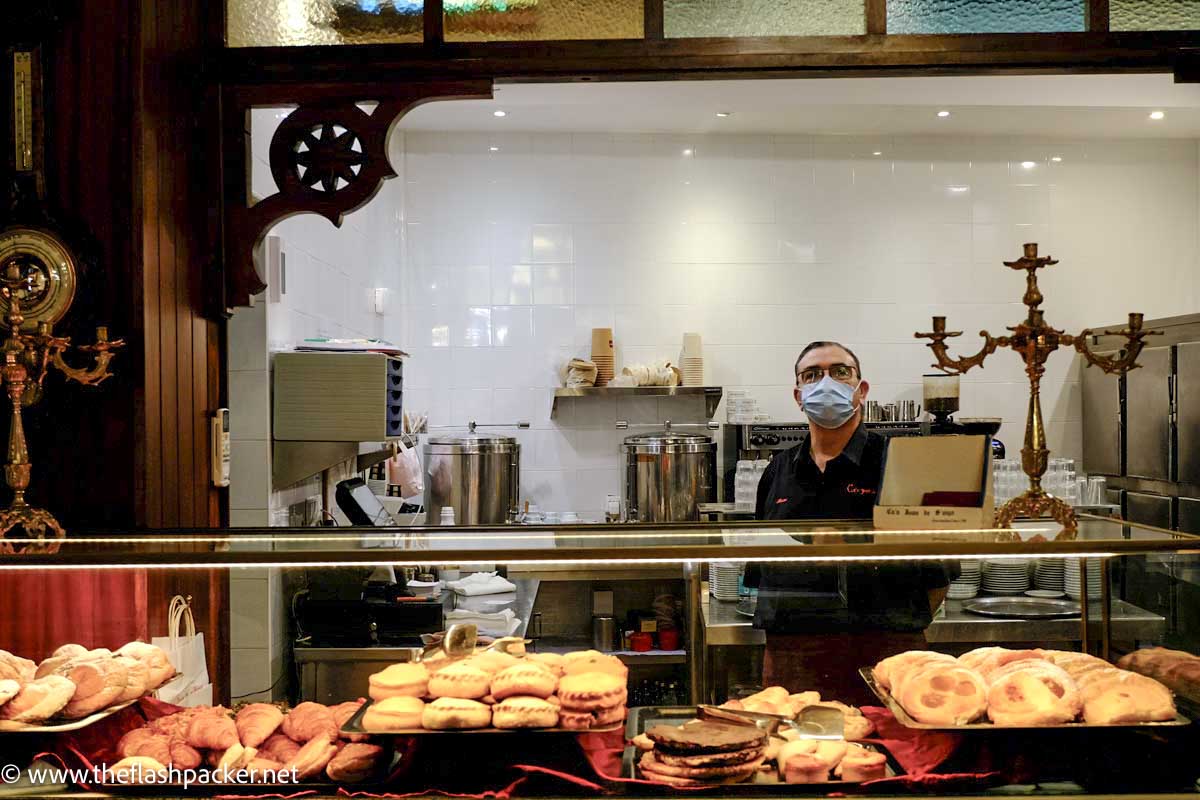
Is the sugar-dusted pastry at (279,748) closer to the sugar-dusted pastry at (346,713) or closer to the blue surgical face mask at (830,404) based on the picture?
the sugar-dusted pastry at (346,713)

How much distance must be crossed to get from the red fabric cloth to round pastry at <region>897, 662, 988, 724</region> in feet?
4.58

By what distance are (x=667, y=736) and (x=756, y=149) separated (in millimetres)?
6123

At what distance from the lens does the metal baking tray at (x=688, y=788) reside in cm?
178

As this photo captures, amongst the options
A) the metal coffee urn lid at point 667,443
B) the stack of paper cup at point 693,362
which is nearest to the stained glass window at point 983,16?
the metal coffee urn lid at point 667,443

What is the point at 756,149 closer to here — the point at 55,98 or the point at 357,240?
the point at 357,240

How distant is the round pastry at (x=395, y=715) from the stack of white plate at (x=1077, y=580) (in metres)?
1.27

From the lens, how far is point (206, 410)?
11.0ft

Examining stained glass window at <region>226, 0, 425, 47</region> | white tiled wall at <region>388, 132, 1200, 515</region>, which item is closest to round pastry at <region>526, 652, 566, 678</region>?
stained glass window at <region>226, 0, 425, 47</region>

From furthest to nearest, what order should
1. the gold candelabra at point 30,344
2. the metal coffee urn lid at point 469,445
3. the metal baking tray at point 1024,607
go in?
the metal coffee urn lid at point 469,445, the gold candelabra at point 30,344, the metal baking tray at point 1024,607

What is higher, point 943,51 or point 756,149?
point 756,149

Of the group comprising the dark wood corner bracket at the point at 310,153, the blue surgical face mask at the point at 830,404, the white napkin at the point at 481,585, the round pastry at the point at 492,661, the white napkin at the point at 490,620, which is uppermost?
the dark wood corner bracket at the point at 310,153

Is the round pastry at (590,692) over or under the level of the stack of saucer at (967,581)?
under

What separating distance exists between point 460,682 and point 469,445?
15.4ft

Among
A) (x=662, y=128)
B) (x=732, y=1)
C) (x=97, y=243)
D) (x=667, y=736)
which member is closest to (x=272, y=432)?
(x=97, y=243)
